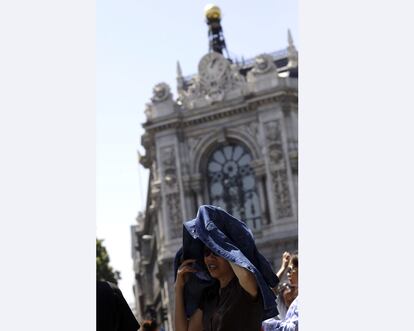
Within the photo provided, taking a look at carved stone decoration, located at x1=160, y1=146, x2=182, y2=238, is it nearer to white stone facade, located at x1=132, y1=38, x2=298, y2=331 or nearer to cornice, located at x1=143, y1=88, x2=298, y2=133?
white stone facade, located at x1=132, y1=38, x2=298, y2=331

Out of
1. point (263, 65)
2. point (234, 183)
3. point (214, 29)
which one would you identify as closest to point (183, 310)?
point (234, 183)

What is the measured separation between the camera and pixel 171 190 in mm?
41500

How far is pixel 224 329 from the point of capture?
380cm

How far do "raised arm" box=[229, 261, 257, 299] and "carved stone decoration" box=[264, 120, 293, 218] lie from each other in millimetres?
35326

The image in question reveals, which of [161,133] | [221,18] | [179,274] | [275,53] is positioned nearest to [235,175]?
[161,133]

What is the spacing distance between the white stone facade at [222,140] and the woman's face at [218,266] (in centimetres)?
3521

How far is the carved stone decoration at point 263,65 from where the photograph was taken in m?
41.4

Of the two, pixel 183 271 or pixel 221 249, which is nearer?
pixel 221 249

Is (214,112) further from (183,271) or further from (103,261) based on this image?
(183,271)

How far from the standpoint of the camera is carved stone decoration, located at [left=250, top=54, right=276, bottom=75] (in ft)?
136

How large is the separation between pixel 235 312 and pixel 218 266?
0.81ft

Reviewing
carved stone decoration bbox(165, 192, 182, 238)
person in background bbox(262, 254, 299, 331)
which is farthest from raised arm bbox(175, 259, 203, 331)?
carved stone decoration bbox(165, 192, 182, 238)

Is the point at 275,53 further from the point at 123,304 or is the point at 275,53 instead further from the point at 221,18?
the point at 123,304

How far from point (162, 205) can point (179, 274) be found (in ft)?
124
